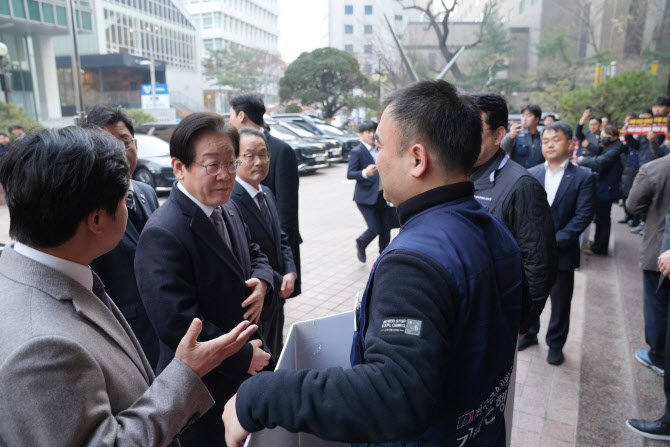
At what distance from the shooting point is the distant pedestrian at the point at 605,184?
6320 mm

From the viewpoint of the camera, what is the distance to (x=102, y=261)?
7.02 feet

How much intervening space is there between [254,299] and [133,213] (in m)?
0.89

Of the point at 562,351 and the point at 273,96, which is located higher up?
the point at 273,96

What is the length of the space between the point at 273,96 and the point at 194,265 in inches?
2666

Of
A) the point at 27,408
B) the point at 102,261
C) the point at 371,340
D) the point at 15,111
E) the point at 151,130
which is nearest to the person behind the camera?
the point at 27,408

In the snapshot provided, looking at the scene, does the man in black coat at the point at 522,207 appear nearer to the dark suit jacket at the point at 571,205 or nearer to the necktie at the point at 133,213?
the dark suit jacket at the point at 571,205

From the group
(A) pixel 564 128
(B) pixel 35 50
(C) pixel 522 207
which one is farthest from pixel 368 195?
(B) pixel 35 50

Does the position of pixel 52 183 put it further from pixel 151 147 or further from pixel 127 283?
pixel 151 147

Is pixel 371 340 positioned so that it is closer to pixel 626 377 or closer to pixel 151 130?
pixel 626 377

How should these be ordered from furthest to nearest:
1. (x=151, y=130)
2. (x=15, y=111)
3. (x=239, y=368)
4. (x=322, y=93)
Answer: (x=322, y=93) < (x=15, y=111) < (x=151, y=130) < (x=239, y=368)

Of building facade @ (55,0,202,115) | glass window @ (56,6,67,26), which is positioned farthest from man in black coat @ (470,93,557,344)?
building facade @ (55,0,202,115)

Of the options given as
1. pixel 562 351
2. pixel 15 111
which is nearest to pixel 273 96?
pixel 15 111

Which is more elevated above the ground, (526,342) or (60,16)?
(60,16)

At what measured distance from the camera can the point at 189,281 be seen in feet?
5.70
